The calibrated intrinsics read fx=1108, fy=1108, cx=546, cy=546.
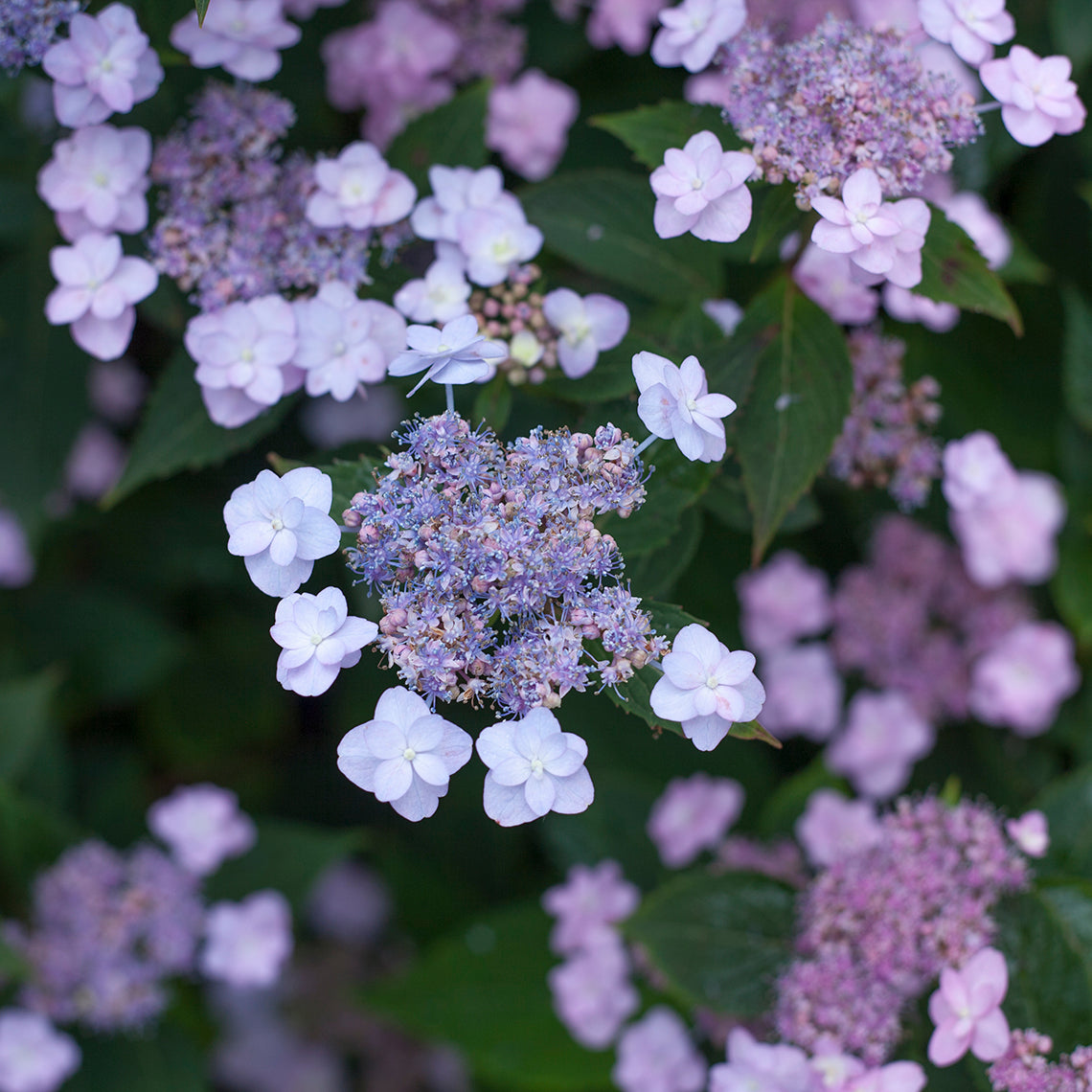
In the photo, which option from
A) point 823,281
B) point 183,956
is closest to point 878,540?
point 823,281

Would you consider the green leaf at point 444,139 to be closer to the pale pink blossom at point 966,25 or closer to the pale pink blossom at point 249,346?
the pale pink blossom at point 249,346

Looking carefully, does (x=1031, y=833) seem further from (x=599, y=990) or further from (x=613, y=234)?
(x=613, y=234)

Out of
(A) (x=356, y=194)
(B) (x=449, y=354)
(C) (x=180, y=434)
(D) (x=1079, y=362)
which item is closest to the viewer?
(B) (x=449, y=354)

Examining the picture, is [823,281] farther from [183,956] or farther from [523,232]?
[183,956]

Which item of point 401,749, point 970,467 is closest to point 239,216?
point 401,749

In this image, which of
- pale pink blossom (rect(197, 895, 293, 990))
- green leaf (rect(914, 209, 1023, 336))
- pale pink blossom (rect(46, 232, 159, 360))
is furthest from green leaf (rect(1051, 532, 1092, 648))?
pale pink blossom (rect(46, 232, 159, 360))

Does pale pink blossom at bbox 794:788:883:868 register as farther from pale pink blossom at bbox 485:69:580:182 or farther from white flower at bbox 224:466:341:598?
pale pink blossom at bbox 485:69:580:182
